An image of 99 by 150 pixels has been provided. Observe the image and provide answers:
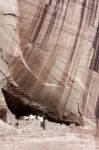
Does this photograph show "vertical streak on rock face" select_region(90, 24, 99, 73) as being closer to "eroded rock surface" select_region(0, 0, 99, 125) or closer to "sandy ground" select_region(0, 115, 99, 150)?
"eroded rock surface" select_region(0, 0, 99, 125)

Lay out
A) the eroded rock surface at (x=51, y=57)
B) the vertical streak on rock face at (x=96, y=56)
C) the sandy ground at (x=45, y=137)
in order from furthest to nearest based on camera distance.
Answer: the vertical streak on rock face at (x=96, y=56), the eroded rock surface at (x=51, y=57), the sandy ground at (x=45, y=137)

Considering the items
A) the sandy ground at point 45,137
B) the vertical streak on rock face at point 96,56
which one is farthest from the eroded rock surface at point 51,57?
the sandy ground at point 45,137

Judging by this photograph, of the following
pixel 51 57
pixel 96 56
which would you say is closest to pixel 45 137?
pixel 51 57

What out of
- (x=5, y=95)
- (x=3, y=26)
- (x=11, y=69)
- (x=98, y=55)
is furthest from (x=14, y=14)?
(x=98, y=55)

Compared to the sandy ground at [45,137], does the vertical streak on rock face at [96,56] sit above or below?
above

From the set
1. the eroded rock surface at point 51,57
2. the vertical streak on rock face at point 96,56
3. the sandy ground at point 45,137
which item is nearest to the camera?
the sandy ground at point 45,137

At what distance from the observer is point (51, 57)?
285 inches

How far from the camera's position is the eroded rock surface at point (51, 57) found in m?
6.78

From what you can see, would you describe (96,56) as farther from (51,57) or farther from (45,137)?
(45,137)

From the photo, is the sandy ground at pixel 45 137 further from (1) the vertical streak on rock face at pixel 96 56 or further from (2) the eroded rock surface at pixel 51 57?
(1) the vertical streak on rock face at pixel 96 56

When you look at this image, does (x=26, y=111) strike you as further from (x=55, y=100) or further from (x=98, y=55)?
(x=98, y=55)

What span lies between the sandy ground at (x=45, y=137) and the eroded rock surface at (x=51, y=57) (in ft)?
1.25

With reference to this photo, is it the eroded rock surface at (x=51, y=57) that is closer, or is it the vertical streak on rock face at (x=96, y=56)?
the eroded rock surface at (x=51, y=57)

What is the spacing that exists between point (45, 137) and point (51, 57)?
1.12m
